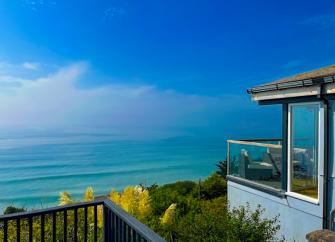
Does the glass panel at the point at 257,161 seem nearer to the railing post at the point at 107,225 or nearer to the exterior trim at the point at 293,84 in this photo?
the exterior trim at the point at 293,84

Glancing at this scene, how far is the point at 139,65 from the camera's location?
53.9m

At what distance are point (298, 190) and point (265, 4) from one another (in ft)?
141

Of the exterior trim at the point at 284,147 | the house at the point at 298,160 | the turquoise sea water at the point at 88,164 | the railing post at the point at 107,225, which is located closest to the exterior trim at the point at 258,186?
the house at the point at 298,160

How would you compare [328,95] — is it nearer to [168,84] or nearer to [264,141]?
[264,141]

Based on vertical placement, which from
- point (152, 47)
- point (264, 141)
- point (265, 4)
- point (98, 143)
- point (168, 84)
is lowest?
point (98, 143)

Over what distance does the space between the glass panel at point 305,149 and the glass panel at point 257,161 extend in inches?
22.5

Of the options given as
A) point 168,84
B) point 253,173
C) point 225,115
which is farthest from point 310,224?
point 168,84

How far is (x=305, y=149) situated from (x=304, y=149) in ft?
0.10

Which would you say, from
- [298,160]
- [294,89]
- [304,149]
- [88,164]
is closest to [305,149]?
[304,149]

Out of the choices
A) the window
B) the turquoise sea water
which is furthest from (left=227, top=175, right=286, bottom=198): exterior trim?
the turquoise sea water

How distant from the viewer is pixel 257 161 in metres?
9.62

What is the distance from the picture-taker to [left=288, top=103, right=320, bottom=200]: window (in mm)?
7688

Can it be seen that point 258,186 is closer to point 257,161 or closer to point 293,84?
point 257,161

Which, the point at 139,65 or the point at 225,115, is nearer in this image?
the point at 139,65
